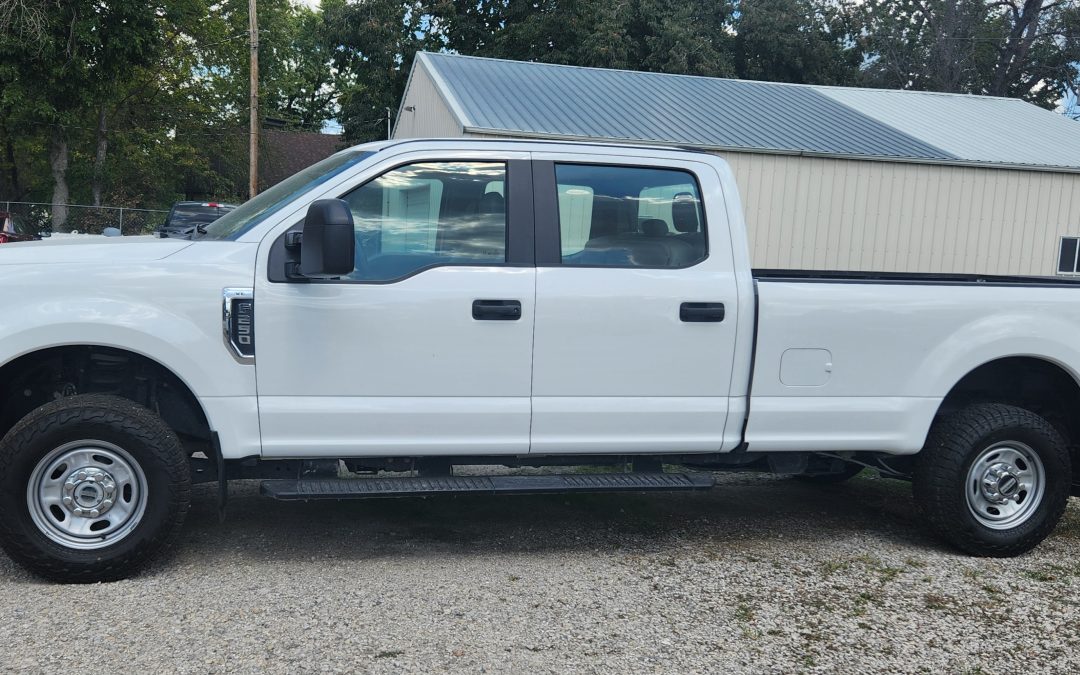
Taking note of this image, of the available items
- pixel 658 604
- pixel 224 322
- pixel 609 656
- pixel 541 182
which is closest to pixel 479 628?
pixel 609 656

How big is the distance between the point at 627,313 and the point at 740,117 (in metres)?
15.7

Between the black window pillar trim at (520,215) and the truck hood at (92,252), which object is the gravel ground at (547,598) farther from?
the black window pillar trim at (520,215)

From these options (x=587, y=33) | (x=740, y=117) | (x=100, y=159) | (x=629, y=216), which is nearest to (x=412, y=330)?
(x=629, y=216)

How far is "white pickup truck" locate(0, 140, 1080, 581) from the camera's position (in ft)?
13.9

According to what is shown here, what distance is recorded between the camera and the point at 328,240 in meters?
4.13

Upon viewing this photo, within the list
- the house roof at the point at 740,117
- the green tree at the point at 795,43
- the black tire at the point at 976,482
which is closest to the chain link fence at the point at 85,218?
the house roof at the point at 740,117

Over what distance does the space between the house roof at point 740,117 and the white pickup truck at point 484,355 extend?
1063cm

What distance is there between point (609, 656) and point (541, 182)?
2280 mm

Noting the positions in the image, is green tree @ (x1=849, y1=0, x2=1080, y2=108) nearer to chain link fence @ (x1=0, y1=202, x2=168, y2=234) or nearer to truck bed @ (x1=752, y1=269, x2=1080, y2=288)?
chain link fence @ (x1=0, y1=202, x2=168, y2=234)

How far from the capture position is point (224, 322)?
4.33 metres

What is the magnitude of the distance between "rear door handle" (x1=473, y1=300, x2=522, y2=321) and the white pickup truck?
0.4 inches

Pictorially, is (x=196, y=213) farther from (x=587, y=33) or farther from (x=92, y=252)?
(x=587, y=33)

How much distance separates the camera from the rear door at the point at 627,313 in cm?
470

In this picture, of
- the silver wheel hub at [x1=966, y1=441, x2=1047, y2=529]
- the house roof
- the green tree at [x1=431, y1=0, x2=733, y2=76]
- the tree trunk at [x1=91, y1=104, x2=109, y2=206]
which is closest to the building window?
the house roof
